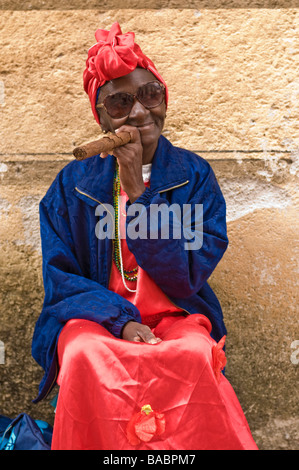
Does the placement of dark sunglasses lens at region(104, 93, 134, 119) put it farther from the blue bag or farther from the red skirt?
the blue bag

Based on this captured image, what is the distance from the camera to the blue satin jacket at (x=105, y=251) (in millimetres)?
2379

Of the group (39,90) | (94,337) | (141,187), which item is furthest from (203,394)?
(39,90)

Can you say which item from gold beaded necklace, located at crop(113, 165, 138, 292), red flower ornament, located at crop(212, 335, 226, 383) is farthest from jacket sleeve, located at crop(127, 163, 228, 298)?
red flower ornament, located at crop(212, 335, 226, 383)

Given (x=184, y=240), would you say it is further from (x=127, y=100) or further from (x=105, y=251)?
(x=127, y=100)

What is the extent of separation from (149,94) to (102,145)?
17.0 inches

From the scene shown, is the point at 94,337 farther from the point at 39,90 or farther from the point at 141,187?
the point at 39,90

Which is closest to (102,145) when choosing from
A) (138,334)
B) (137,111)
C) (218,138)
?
(137,111)

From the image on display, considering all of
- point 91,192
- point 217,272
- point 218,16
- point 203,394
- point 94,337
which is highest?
point 218,16

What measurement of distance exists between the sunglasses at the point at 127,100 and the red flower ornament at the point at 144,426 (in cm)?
114

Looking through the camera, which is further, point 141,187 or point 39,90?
point 39,90

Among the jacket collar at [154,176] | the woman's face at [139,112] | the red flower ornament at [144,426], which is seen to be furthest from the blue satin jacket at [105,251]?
the red flower ornament at [144,426]

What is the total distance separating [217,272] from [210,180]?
68 centimetres

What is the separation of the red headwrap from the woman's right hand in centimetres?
96

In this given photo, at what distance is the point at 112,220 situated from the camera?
2.63 metres
